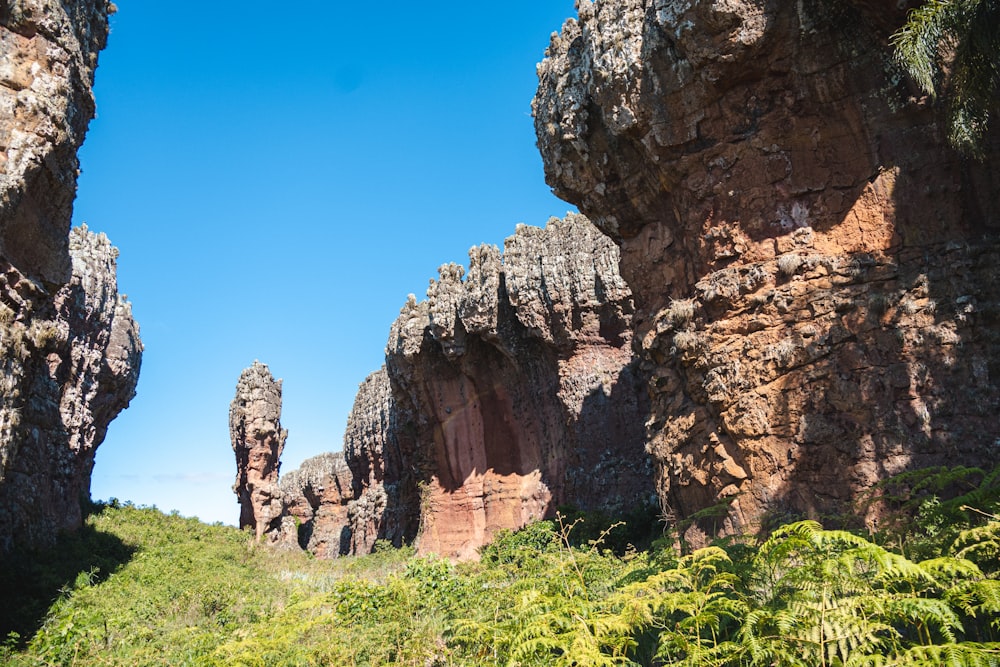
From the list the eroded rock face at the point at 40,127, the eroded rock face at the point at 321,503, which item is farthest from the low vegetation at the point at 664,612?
the eroded rock face at the point at 321,503

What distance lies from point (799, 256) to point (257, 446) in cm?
3459

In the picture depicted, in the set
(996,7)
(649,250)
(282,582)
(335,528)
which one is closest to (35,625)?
(282,582)

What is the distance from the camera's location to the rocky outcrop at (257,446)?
39000mm

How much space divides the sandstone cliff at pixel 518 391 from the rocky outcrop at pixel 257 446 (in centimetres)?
956

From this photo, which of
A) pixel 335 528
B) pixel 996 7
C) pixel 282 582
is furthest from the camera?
pixel 335 528

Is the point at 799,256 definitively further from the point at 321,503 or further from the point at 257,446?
the point at 321,503

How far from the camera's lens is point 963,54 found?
30.0ft

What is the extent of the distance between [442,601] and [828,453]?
5714 millimetres

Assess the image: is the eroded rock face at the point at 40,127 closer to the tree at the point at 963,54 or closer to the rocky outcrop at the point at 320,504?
the tree at the point at 963,54

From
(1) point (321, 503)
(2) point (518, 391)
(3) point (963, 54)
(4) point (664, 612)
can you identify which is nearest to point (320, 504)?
(1) point (321, 503)

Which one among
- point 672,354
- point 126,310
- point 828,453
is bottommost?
point 828,453

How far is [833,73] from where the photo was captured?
36.8ft


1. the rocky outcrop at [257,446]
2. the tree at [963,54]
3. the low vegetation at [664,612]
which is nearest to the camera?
the low vegetation at [664,612]

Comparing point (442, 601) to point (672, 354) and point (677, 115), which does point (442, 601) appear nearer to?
point (672, 354)
